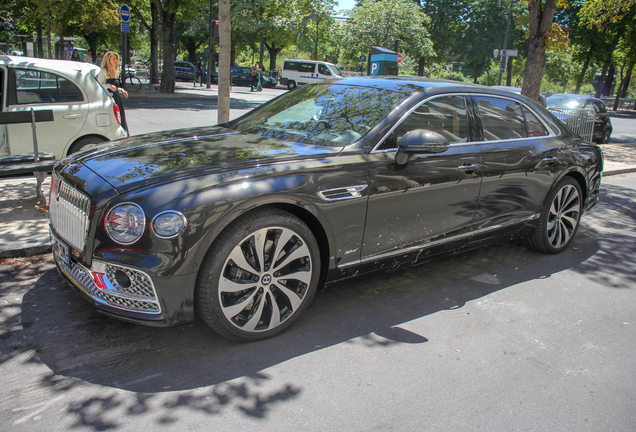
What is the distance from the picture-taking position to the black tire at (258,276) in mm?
2943

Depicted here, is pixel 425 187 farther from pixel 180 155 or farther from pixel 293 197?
pixel 180 155

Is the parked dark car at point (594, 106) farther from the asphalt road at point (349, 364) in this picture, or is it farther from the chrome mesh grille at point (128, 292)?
the chrome mesh grille at point (128, 292)

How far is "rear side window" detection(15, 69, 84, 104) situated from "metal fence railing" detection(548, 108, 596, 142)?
11.8 metres

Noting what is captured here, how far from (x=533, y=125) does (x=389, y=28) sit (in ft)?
139

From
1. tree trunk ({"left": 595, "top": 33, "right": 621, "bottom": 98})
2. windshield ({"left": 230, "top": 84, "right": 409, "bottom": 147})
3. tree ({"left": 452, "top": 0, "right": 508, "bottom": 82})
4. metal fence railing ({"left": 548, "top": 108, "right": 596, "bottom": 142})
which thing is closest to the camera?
windshield ({"left": 230, "top": 84, "right": 409, "bottom": 147})

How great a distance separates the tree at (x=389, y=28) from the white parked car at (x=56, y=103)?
40.3 meters

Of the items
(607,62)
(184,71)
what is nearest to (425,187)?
→ (184,71)

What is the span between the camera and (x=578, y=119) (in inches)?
538

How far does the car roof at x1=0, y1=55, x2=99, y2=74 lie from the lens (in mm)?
6078

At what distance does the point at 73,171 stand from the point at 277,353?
175cm

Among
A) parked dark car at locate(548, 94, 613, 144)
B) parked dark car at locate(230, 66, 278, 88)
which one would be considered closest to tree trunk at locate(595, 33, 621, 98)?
parked dark car at locate(548, 94, 613, 144)

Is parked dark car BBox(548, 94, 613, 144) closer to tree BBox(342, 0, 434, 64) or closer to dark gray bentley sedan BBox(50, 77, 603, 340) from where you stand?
dark gray bentley sedan BBox(50, 77, 603, 340)

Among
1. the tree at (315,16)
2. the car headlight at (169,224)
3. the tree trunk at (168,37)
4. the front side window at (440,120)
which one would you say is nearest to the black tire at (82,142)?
the car headlight at (169,224)

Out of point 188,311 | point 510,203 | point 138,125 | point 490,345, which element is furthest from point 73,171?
point 138,125
